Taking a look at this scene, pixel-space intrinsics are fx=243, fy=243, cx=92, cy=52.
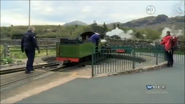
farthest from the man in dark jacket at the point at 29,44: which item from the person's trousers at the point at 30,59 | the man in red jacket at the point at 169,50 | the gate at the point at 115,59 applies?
the man in red jacket at the point at 169,50

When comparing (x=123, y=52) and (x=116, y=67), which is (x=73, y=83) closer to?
(x=116, y=67)

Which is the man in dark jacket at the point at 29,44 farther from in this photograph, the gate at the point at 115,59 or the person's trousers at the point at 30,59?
the gate at the point at 115,59

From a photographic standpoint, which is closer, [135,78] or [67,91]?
[67,91]

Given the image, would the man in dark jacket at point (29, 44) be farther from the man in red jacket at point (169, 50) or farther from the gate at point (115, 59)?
the man in red jacket at point (169, 50)

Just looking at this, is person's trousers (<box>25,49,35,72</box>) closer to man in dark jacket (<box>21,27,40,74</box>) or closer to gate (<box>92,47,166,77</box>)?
man in dark jacket (<box>21,27,40,74</box>)

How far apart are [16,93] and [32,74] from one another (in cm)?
278

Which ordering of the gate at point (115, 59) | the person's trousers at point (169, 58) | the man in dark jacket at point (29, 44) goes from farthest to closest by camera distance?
1. the person's trousers at point (169, 58)
2. the gate at point (115, 59)
3. the man in dark jacket at point (29, 44)

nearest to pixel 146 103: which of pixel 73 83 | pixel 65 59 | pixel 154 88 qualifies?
pixel 154 88

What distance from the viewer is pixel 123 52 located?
36.0 ft

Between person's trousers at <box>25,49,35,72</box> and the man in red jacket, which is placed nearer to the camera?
person's trousers at <box>25,49,35,72</box>

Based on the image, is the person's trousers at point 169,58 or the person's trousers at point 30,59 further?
the person's trousers at point 169,58

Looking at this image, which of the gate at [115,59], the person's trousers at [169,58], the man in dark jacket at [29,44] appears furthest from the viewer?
the person's trousers at [169,58]

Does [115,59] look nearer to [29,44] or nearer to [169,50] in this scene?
[169,50]

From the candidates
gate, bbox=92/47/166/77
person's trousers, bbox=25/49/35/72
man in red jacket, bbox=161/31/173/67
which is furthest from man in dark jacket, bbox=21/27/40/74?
man in red jacket, bbox=161/31/173/67
